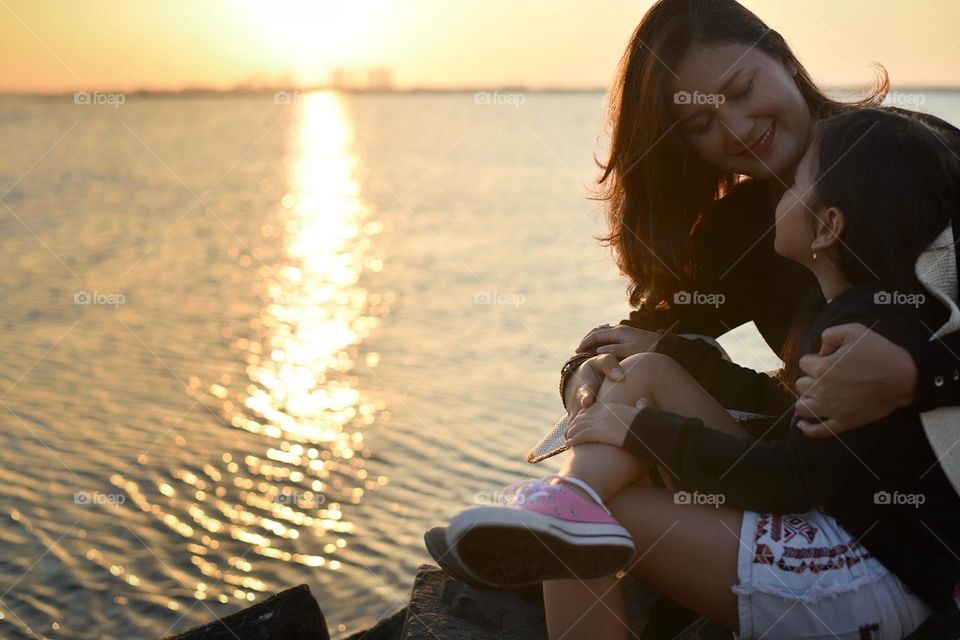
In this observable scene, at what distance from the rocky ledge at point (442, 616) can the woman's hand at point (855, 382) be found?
2.75 ft

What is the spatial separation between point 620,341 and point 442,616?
3.00 feet

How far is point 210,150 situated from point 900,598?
2603cm

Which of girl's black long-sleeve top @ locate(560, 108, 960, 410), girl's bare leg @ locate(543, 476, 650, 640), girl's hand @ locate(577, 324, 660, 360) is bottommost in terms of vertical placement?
girl's bare leg @ locate(543, 476, 650, 640)

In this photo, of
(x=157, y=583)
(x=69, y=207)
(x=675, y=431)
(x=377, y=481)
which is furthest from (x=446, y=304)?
(x=69, y=207)

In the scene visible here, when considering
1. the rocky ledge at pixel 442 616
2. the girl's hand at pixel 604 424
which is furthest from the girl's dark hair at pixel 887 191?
the rocky ledge at pixel 442 616

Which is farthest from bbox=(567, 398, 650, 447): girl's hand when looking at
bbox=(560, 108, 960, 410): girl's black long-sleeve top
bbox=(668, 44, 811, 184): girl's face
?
bbox=(668, 44, 811, 184): girl's face

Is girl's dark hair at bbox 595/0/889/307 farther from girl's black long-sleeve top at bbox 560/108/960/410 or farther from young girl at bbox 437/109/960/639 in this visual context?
young girl at bbox 437/109/960/639

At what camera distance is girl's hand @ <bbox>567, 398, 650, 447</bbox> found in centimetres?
219

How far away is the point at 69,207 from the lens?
14.6 m

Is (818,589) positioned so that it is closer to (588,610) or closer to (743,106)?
(588,610)

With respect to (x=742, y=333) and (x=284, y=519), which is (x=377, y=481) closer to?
(x=284, y=519)

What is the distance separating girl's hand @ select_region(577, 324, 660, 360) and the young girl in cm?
59

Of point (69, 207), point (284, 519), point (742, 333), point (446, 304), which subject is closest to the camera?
point (284, 519)

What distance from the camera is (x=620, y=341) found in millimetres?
2887
